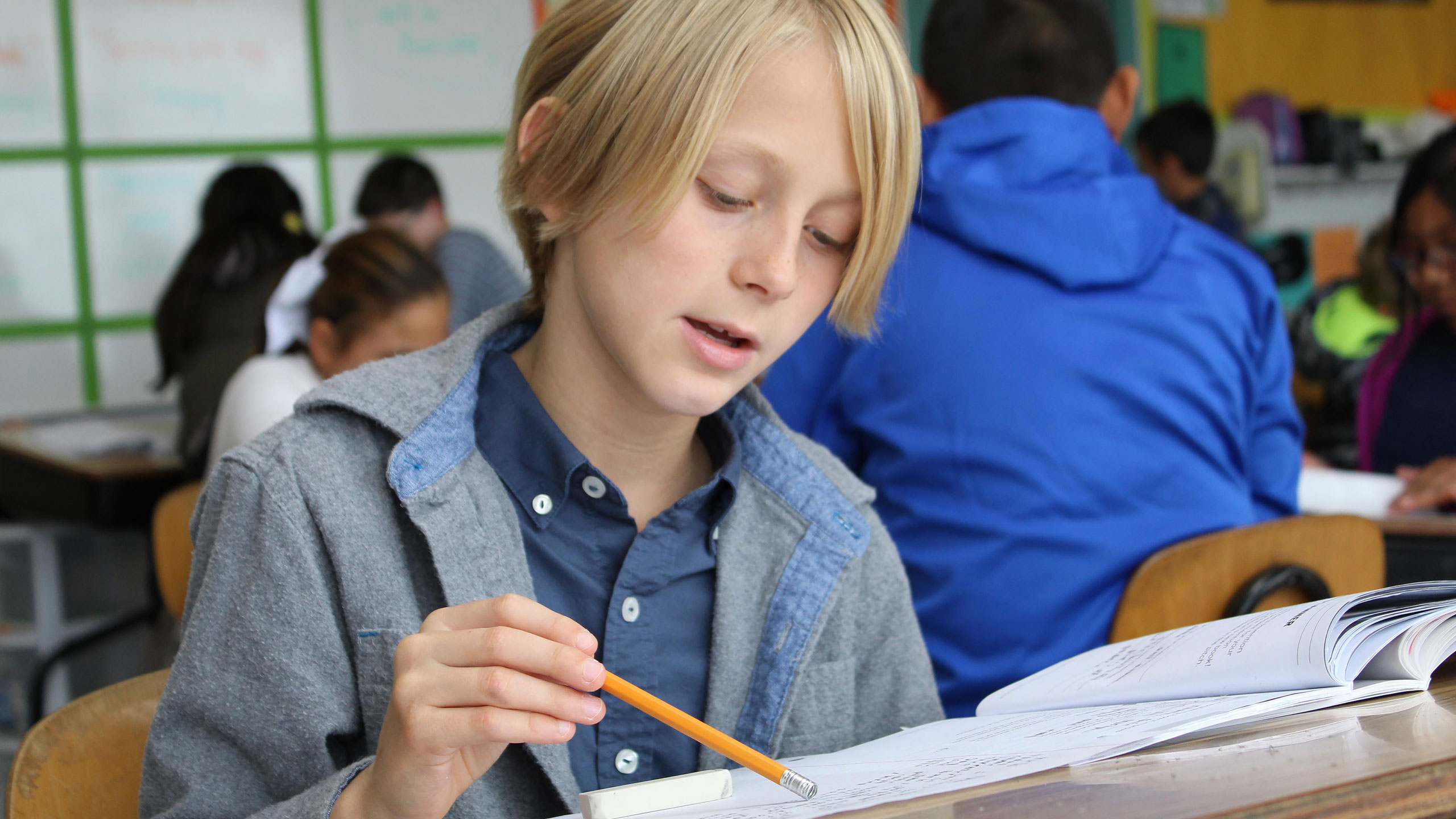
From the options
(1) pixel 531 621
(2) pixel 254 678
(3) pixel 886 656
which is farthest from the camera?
(3) pixel 886 656

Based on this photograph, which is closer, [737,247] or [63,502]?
[737,247]

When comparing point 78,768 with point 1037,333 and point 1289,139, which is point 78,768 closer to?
point 1037,333

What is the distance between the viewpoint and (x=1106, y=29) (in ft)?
5.22

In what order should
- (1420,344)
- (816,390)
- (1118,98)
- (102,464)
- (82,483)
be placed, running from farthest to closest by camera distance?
(102,464), (82,483), (1420,344), (1118,98), (816,390)

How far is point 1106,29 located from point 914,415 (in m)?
0.66

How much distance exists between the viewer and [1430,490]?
1.66 m

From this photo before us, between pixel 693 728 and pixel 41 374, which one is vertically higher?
pixel 693 728

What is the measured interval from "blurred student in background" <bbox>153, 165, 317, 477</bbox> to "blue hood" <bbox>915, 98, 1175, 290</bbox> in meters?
1.83

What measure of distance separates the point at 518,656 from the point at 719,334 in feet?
1.00

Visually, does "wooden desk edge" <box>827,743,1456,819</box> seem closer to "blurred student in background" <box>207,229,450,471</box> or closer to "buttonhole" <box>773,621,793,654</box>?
"buttonhole" <box>773,621,793,654</box>

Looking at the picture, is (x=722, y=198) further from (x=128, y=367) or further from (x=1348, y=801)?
(x=128, y=367)

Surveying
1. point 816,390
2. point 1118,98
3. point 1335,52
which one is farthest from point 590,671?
point 1335,52

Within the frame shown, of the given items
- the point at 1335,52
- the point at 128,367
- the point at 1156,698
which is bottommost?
the point at 128,367

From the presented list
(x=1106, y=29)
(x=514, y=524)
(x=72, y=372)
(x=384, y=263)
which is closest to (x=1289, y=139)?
(x=1106, y=29)
